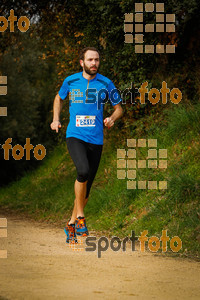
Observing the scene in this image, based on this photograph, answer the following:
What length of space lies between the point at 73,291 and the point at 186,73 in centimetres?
915

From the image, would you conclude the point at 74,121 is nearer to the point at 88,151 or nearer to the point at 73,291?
the point at 88,151

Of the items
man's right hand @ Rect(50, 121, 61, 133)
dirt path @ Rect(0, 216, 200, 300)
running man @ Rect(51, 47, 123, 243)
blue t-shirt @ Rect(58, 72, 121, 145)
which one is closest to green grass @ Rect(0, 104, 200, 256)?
dirt path @ Rect(0, 216, 200, 300)

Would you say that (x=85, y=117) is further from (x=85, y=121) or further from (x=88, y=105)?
(x=88, y=105)

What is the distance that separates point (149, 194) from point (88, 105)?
13.3 feet

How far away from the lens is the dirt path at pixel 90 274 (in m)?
5.76

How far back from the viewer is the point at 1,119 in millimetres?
26172

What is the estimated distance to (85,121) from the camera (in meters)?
7.43

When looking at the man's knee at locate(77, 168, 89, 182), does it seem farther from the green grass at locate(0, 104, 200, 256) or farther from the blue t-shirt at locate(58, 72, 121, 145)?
the green grass at locate(0, 104, 200, 256)

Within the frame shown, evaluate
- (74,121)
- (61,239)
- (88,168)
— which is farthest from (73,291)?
(61,239)

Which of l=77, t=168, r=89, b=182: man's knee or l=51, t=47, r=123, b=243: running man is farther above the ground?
l=51, t=47, r=123, b=243: running man

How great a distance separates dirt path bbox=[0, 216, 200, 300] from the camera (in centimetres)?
576

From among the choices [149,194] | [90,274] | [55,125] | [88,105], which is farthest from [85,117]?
[149,194]

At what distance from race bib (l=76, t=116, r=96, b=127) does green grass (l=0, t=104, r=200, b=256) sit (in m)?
2.71

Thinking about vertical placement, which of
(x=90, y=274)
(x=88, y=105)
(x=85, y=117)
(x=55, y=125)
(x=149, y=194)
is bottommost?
(x=90, y=274)
